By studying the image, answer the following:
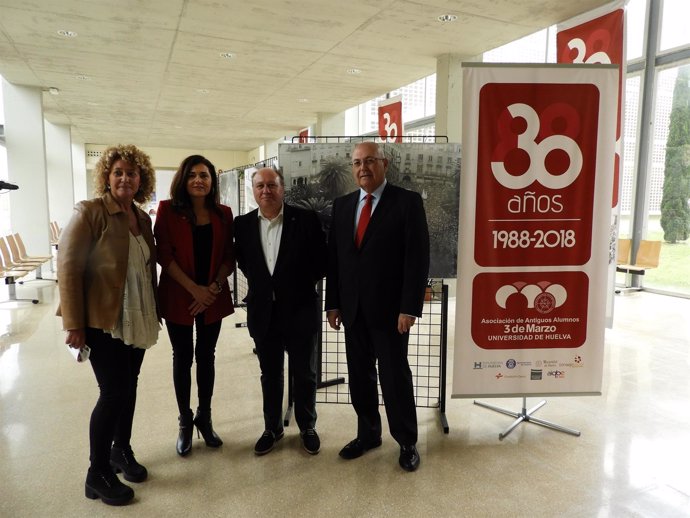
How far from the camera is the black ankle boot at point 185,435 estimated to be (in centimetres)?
270

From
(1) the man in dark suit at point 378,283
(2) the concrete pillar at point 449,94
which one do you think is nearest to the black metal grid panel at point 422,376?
(1) the man in dark suit at point 378,283

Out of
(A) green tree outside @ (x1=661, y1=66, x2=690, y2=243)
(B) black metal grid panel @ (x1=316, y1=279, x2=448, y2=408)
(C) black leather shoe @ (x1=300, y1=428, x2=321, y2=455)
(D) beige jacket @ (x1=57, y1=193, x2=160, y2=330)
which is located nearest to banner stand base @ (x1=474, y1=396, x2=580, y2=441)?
(B) black metal grid panel @ (x1=316, y1=279, x2=448, y2=408)

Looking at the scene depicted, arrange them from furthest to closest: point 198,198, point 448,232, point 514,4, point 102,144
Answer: point 102,144
point 514,4
point 448,232
point 198,198

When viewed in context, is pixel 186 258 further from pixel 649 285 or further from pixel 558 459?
pixel 649 285

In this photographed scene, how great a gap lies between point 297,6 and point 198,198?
126 inches

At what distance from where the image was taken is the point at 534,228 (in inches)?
111

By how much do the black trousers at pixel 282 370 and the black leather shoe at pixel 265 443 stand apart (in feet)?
0.12

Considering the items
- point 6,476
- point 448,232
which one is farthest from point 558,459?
point 6,476

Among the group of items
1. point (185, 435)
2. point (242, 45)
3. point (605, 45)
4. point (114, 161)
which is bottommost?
point (185, 435)

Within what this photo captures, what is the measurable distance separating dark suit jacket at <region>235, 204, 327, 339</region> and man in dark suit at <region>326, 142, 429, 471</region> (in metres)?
0.11

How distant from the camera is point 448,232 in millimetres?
3117

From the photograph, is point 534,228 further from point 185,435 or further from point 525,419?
point 185,435

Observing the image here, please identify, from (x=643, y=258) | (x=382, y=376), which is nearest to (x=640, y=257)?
(x=643, y=258)

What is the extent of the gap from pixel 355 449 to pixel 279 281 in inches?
40.6
